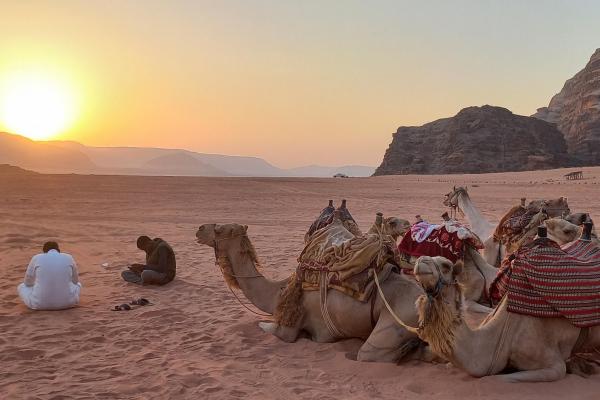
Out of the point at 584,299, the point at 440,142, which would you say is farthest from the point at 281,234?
the point at 440,142

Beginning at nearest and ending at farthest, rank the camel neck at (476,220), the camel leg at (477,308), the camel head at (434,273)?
the camel head at (434,273)
the camel leg at (477,308)
the camel neck at (476,220)

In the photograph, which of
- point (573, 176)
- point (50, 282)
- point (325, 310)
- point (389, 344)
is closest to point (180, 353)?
point (325, 310)

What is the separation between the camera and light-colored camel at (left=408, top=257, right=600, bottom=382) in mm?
4152

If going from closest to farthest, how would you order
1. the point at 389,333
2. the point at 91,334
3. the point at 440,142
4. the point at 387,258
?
the point at 389,333, the point at 387,258, the point at 91,334, the point at 440,142

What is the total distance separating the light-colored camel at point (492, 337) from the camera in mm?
4152

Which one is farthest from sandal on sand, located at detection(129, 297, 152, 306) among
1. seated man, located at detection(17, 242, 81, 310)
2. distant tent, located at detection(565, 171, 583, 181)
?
distant tent, located at detection(565, 171, 583, 181)

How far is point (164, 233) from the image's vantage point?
16.5 m

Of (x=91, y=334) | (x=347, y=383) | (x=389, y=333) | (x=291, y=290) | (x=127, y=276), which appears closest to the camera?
(x=347, y=383)

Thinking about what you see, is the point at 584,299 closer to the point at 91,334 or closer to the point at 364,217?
the point at 91,334

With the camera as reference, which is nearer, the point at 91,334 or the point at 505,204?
the point at 91,334

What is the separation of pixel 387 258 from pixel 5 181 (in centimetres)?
3804

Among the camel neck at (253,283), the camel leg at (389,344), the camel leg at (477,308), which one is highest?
the camel neck at (253,283)

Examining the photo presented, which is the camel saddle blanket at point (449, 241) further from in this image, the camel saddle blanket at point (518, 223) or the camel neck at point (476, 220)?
the camel neck at point (476, 220)

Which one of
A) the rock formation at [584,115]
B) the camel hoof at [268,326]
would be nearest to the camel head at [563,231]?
the camel hoof at [268,326]
